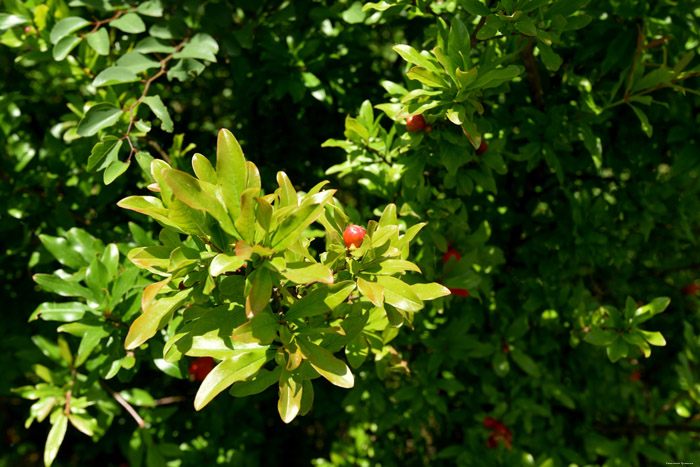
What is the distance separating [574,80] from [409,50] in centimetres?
68

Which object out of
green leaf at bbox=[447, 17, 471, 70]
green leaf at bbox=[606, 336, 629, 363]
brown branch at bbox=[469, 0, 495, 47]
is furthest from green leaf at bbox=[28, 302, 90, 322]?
green leaf at bbox=[606, 336, 629, 363]

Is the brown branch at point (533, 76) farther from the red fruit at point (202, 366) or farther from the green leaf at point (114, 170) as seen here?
the red fruit at point (202, 366)

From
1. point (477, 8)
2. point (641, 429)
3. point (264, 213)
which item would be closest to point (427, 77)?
point (477, 8)

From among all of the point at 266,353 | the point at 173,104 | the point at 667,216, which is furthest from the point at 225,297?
the point at 667,216

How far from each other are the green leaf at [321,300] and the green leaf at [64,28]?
3.72 feet

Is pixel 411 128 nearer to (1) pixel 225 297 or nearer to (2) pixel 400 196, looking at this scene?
(2) pixel 400 196

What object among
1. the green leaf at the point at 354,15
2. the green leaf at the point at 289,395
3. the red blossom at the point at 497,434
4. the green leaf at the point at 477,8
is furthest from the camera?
the red blossom at the point at 497,434

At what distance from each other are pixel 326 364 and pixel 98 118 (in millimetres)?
955

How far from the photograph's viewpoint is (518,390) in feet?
6.40

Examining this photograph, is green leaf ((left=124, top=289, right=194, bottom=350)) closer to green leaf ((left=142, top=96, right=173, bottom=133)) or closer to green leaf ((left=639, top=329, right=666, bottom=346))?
green leaf ((left=142, top=96, right=173, bottom=133))

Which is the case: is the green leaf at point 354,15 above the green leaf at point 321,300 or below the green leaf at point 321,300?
above

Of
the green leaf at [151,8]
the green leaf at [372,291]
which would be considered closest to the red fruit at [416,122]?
the green leaf at [372,291]

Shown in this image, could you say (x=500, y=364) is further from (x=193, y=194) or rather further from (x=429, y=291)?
(x=193, y=194)

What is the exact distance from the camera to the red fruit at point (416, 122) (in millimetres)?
1292
